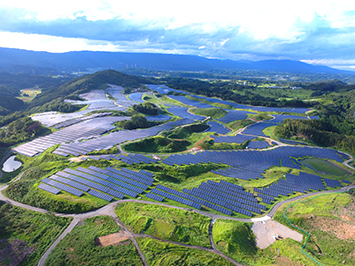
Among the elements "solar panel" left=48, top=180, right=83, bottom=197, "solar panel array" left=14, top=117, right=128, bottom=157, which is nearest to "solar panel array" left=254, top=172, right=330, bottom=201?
"solar panel" left=48, top=180, right=83, bottom=197

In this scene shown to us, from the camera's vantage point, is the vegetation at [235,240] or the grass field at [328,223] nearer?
the vegetation at [235,240]

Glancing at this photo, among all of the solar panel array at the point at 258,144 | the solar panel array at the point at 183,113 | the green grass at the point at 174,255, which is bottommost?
the green grass at the point at 174,255

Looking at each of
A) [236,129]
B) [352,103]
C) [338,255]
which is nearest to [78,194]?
[338,255]

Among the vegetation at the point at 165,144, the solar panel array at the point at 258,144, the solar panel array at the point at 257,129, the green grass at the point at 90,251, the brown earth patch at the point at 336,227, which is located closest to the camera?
the green grass at the point at 90,251

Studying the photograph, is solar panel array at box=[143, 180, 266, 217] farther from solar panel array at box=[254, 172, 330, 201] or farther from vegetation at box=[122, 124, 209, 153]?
vegetation at box=[122, 124, 209, 153]

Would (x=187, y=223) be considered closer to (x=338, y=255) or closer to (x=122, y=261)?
(x=122, y=261)

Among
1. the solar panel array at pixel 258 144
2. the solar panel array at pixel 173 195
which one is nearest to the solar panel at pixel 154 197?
the solar panel array at pixel 173 195

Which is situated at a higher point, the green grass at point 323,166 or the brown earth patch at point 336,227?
the brown earth patch at point 336,227

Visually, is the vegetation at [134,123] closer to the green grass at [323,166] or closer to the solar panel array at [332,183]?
the green grass at [323,166]
